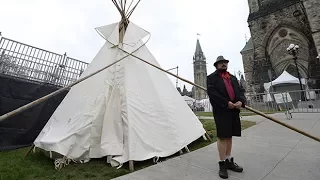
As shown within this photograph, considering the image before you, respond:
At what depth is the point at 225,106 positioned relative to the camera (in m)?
2.19

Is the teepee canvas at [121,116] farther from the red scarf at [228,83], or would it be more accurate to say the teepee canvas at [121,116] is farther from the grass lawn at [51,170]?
the red scarf at [228,83]

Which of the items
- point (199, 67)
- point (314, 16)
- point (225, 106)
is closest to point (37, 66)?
point (225, 106)

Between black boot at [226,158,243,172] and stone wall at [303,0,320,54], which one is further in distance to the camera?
stone wall at [303,0,320,54]

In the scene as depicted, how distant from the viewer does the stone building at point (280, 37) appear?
14.3 m

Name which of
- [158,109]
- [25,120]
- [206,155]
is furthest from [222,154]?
[25,120]

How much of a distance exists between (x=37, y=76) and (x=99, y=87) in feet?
8.41

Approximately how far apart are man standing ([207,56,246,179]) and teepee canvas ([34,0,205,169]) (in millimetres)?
926

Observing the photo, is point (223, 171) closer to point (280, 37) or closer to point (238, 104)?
point (238, 104)

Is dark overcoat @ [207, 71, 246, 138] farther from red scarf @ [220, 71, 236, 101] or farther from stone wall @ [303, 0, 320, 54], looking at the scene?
stone wall @ [303, 0, 320, 54]

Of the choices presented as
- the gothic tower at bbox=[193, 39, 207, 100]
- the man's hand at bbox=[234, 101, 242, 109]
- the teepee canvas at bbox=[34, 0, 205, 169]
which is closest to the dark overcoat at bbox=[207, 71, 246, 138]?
the man's hand at bbox=[234, 101, 242, 109]

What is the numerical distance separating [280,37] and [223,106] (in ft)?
65.2

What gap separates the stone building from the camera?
47.1ft

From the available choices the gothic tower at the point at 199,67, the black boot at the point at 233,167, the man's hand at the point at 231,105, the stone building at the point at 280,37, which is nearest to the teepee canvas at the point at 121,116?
the black boot at the point at 233,167

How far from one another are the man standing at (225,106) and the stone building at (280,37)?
16816mm
